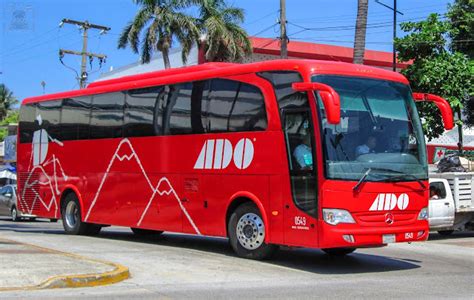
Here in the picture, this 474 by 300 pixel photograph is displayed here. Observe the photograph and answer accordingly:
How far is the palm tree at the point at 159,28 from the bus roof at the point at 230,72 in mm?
15184

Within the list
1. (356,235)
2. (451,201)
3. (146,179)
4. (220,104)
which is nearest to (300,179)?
(356,235)

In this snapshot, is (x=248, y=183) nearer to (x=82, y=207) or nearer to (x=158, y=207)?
(x=158, y=207)

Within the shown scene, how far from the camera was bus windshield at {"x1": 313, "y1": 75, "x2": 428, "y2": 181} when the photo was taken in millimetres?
9883

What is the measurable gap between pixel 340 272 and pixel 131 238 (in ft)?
23.4

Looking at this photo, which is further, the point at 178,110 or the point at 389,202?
the point at 178,110

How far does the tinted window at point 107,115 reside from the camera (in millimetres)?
14411

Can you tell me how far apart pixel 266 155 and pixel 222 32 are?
21198 millimetres

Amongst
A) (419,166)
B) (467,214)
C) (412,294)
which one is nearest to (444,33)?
(467,214)

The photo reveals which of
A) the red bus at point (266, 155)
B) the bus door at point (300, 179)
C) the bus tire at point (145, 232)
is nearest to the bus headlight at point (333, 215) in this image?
the red bus at point (266, 155)

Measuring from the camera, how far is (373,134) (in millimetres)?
10211

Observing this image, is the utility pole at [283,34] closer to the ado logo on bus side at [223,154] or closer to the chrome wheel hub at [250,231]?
the ado logo on bus side at [223,154]

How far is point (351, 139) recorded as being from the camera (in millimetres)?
10008

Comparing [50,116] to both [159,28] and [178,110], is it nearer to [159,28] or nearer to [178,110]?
[178,110]

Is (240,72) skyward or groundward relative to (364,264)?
skyward
